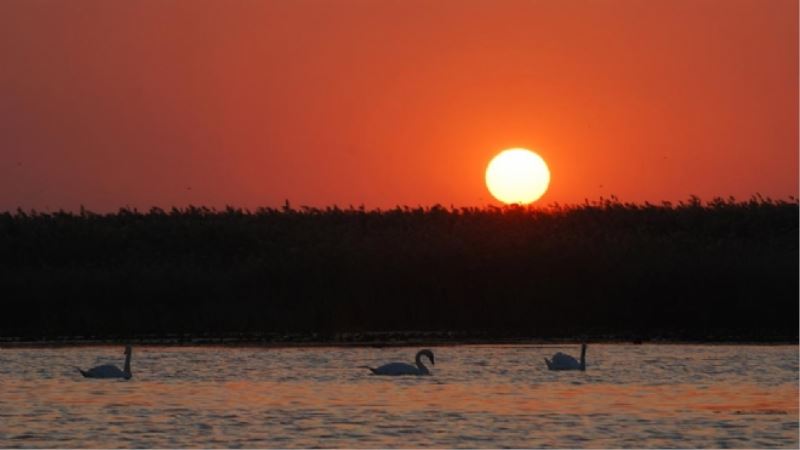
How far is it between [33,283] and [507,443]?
1833cm

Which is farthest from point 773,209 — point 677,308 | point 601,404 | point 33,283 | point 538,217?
point 601,404

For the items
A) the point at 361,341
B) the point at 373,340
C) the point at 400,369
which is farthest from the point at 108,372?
the point at 373,340

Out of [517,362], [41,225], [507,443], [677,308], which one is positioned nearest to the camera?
[507,443]

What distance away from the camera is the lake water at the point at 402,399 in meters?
16.0

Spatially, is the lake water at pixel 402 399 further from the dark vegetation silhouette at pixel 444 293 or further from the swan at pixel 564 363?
the dark vegetation silhouette at pixel 444 293

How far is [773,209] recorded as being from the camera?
4594 centimetres

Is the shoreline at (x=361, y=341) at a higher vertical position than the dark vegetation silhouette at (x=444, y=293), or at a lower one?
lower

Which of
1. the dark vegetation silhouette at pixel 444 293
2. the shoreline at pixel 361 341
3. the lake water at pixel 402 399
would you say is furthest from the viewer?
the dark vegetation silhouette at pixel 444 293

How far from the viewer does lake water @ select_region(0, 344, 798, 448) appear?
629 inches

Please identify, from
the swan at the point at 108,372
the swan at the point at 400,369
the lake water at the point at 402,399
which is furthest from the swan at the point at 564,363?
the swan at the point at 108,372

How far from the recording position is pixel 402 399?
1917cm

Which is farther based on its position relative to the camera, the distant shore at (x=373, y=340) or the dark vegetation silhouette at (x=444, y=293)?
the dark vegetation silhouette at (x=444, y=293)

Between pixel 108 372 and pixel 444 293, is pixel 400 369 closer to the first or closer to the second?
pixel 108 372

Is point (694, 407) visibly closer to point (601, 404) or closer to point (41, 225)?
point (601, 404)
